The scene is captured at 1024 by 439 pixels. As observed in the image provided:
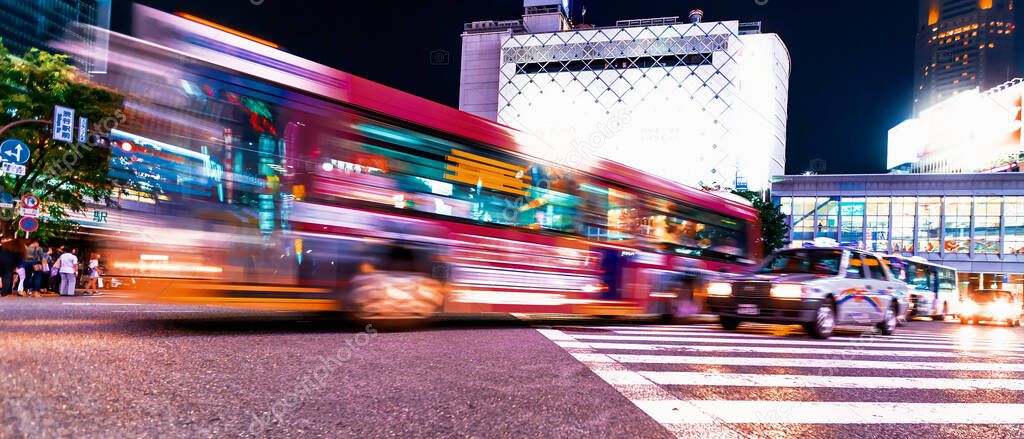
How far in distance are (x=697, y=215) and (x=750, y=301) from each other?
4.17 meters

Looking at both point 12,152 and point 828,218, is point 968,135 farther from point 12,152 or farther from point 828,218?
point 12,152

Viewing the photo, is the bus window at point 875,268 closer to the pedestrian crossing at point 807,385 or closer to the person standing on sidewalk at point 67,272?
the pedestrian crossing at point 807,385

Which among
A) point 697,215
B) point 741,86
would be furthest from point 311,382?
point 741,86

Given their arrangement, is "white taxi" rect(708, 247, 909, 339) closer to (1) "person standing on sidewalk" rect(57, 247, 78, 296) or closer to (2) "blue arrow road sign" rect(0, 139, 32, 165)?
(2) "blue arrow road sign" rect(0, 139, 32, 165)

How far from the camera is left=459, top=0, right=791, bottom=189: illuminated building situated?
233 ft

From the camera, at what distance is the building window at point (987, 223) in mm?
52906

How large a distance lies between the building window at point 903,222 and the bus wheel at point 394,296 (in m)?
57.6

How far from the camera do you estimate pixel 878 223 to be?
183ft

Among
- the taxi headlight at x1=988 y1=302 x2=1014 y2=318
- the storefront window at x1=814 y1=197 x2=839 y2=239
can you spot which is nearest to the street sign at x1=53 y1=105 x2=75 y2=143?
the taxi headlight at x1=988 y1=302 x2=1014 y2=318

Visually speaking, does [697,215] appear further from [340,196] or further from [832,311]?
[340,196]

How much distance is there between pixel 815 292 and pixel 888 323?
2877 millimetres

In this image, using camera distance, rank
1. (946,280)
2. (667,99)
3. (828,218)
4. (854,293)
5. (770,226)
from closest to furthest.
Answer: (854,293) < (946,280) < (770,226) < (828,218) < (667,99)

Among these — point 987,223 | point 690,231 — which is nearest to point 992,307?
point 690,231

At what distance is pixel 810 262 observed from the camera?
10820 mm
